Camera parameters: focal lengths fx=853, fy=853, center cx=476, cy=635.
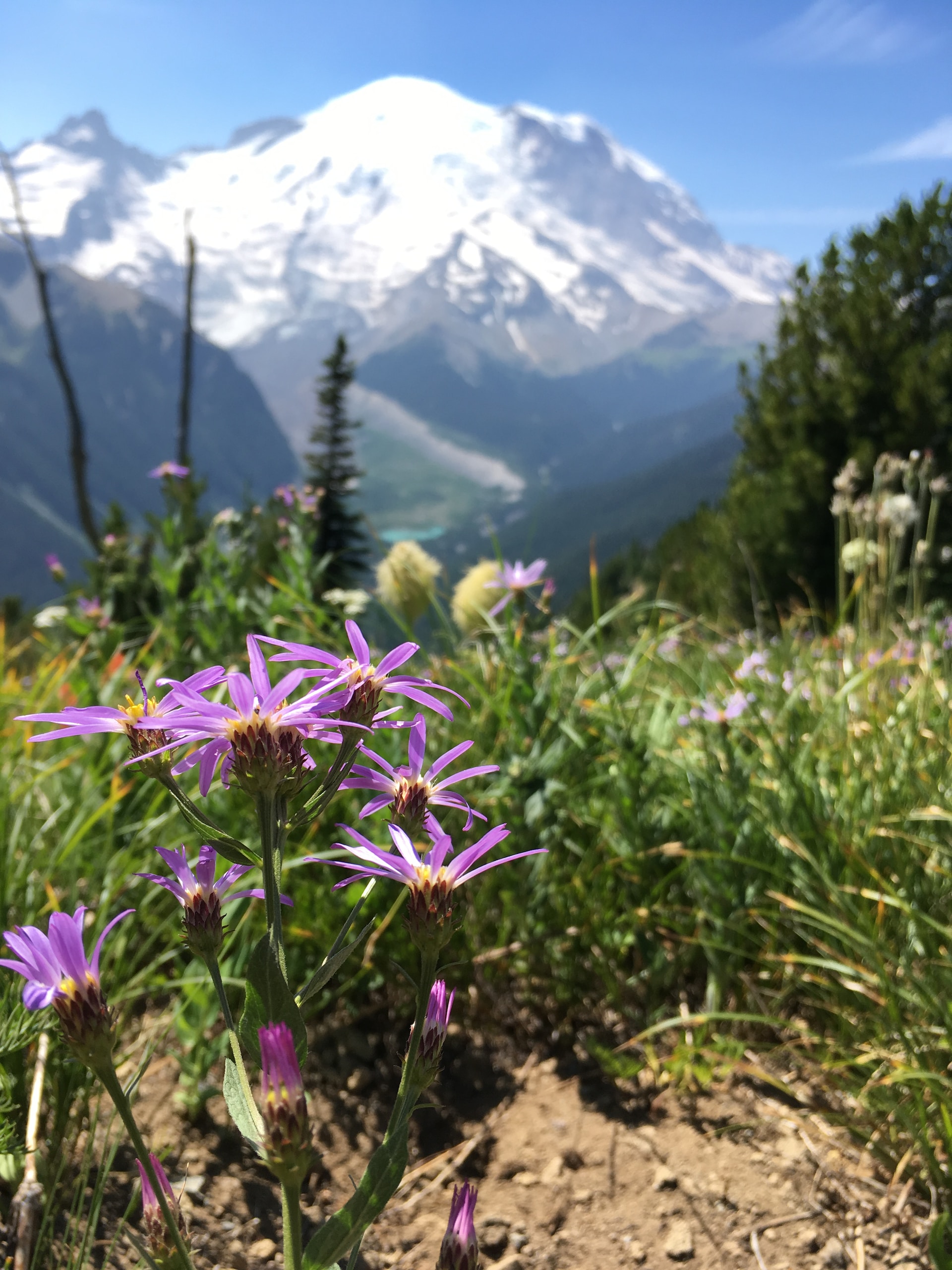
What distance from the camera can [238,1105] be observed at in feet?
2.81

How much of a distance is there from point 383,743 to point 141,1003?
1.03 meters

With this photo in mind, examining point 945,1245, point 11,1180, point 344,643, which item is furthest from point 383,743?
point 945,1245

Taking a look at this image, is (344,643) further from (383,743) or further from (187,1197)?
(187,1197)

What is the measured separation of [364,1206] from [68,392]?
19574 mm

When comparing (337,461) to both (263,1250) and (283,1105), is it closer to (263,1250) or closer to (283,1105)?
(263,1250)

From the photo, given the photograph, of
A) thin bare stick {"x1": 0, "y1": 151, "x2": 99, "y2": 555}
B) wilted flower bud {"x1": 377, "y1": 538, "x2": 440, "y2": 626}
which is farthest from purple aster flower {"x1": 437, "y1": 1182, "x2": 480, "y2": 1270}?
thin bare stick {"x1": 0, "y1": 151, "x2": 99, "y2": 555}

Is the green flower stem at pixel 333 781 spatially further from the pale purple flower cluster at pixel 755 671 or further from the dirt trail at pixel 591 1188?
the pale purple flower cluster at pixel 755 671

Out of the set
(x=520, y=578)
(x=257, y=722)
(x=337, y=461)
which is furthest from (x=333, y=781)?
(x=337, y=461)

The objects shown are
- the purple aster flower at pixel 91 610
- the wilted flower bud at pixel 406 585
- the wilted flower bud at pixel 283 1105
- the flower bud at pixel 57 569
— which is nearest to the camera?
the wilted flower bud at pixel 283 1105

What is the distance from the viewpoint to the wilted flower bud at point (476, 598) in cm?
364

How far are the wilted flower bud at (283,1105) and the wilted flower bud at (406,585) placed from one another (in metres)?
2.71

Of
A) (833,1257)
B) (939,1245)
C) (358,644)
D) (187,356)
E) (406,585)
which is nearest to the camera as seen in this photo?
(358,644)

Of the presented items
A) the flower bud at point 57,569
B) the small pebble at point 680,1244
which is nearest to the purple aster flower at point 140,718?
the small pebble at point 680,1244

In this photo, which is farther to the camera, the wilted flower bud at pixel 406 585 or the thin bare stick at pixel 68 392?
the thin bare stick at pixel 68 392
